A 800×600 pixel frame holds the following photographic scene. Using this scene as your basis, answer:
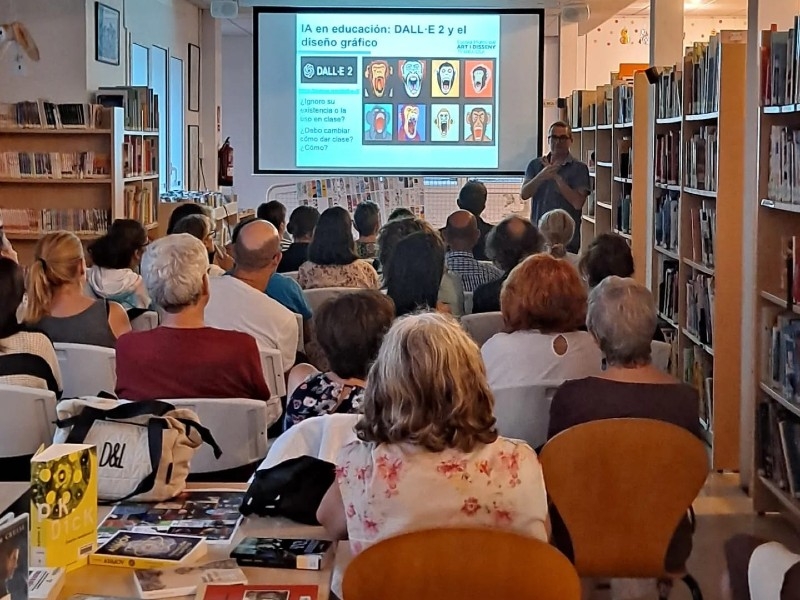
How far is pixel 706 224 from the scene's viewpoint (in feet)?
17.4

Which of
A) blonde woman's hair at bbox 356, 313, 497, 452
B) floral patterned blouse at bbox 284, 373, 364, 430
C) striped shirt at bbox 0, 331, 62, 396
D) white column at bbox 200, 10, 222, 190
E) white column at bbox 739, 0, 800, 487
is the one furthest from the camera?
white column at bbox 200, 10, 222, 190

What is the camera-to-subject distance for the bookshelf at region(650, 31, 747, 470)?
4895mm

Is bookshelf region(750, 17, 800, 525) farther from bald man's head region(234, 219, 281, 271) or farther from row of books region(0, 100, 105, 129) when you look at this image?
row of books region(0, 100, 105, 129)

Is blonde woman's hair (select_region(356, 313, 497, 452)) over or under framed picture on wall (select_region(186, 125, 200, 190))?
under

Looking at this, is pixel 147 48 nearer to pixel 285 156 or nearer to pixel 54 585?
pixel 285 156

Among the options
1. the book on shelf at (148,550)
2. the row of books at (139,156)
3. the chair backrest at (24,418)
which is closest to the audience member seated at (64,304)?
the chair backrest at (24,418)

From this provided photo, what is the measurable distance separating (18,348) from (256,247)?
130 cm

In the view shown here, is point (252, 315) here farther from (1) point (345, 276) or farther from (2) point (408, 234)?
(1) point (345, 276)

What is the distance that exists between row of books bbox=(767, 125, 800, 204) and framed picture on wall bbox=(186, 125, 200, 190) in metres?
8.26

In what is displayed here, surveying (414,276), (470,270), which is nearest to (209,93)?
(470,270)

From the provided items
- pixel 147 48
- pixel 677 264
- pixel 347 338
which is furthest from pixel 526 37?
pixel 347 338

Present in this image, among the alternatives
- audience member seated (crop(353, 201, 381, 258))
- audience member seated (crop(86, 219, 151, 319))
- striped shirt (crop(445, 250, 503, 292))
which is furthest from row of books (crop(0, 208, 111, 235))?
striped shirt (crop(445, 250, 503, 292))

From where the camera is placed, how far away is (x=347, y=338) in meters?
2.73

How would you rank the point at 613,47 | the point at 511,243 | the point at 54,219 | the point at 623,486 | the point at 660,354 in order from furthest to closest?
the point at 613,47
the point at 54,219
the point at 511,243
the point at 660,354
the point at 623,486
